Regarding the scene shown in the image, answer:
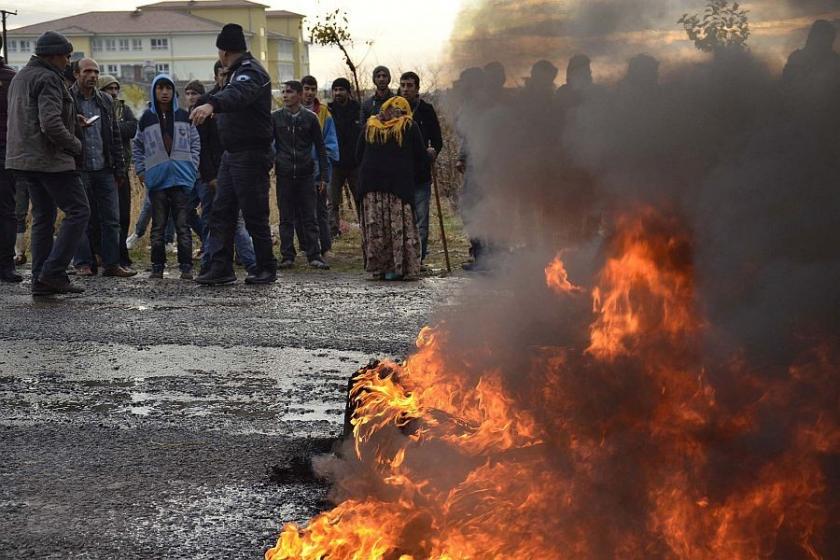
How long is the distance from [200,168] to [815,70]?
368 inches

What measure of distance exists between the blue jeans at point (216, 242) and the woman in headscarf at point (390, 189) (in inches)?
49.8

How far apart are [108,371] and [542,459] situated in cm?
418

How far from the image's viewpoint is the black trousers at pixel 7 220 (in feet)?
36.1

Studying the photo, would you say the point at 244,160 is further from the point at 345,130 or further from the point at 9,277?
the point at 345,130

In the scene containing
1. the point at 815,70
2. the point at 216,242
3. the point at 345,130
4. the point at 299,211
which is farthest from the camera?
the point at 345,130

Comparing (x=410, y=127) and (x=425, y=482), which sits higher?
(x=410, y=127)

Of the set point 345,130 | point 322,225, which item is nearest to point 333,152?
point 345,130

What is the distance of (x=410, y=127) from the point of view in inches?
447

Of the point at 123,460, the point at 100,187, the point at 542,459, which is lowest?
the point at 123,460

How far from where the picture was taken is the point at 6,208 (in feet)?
36.4

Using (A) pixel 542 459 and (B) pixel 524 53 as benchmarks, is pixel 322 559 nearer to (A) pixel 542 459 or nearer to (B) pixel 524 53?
(A) pixel 542 459

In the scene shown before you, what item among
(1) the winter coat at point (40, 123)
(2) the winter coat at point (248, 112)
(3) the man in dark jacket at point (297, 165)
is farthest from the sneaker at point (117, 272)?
(2) the winter coat at point (248, 112)

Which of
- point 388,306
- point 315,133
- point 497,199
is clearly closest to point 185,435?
point 497,199

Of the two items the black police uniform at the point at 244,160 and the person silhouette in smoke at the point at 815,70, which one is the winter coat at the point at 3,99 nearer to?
the black police uniform at the point at 244,160
